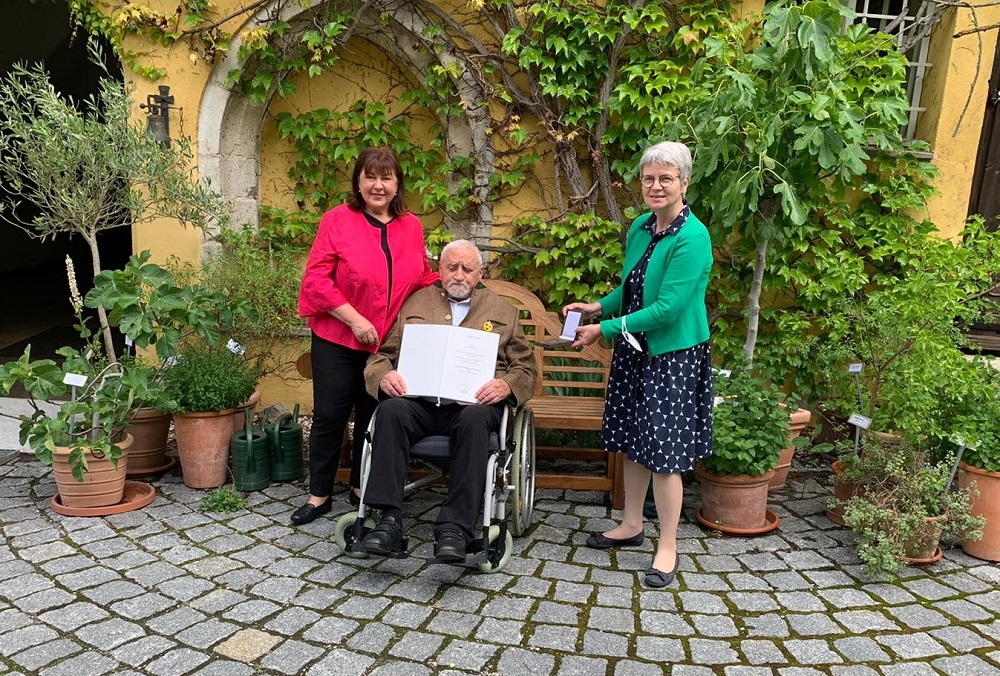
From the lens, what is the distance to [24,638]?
240 cm

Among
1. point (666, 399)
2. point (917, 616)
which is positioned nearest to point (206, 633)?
point (666, 399)

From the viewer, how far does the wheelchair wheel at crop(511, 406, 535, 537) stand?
3.07m

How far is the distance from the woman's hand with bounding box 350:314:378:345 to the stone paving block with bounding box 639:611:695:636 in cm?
159

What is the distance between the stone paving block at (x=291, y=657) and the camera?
7.50 ft

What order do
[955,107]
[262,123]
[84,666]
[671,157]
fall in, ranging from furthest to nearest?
[262,123] → [955,107] → [671,157] → [84,666]

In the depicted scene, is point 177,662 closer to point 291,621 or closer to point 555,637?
point 291,621

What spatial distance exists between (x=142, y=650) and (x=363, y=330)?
145 cm

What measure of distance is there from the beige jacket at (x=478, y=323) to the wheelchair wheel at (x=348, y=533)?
2.03ft

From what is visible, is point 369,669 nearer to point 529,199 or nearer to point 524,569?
point 524,569

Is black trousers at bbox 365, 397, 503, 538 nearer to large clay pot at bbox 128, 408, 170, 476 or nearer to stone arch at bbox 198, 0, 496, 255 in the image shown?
large clay pot at bbox 128, 408, 170, 476

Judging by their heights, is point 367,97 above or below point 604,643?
above

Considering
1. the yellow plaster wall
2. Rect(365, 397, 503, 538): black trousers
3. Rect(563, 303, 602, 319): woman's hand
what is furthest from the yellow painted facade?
Rect(365, 397, 503, 538): black trousers

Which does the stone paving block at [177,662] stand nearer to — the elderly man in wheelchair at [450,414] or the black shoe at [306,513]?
the elderly man in wheelchair at [450,414]

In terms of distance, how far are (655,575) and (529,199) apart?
8.65 ft
